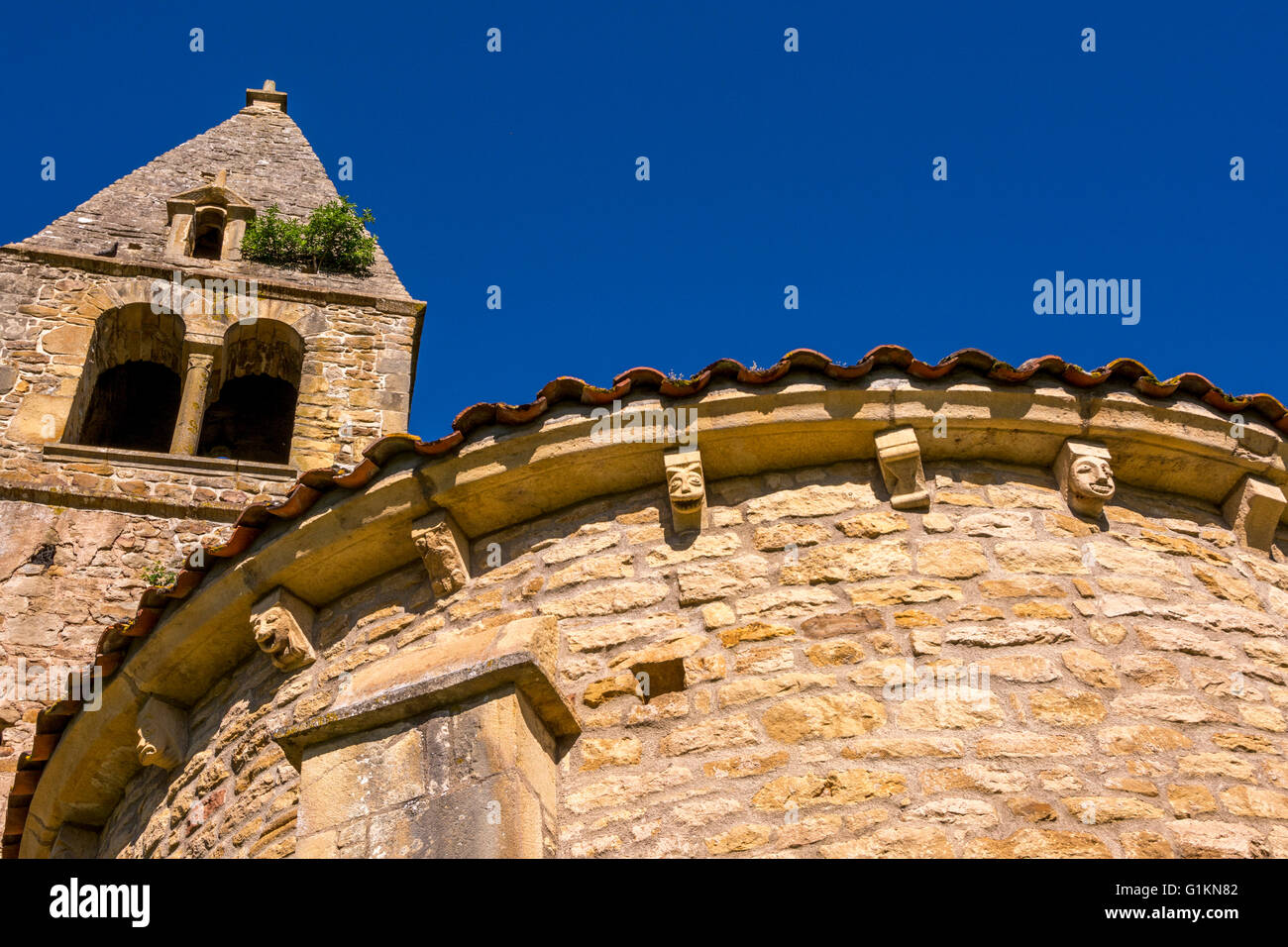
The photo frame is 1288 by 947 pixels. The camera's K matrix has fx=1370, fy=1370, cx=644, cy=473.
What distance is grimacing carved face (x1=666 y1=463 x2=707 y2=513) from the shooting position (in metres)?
5.32

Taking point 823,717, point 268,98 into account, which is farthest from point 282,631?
point 268,98

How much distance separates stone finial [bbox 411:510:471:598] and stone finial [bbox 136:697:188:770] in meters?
1.56

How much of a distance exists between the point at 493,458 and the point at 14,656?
5478 mm

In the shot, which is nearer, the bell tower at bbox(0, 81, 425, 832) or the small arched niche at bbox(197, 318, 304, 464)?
the bell tower at bbox(0, 81, 425, 832)

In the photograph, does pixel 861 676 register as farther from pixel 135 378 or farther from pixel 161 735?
pixel 135 378

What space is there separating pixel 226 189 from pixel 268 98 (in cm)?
400

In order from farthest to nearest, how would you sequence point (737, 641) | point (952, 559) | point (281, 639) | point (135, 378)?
point (135, 378), point (281, 639), point (952, 559), point (737, 641)

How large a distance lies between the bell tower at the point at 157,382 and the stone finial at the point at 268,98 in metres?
2.52

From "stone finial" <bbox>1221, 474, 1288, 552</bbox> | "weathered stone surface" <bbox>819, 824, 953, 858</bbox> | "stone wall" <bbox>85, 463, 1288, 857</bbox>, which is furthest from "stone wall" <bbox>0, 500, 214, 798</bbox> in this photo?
"stone finial" <bbox>1221, 474, 1288, 552</bbox>

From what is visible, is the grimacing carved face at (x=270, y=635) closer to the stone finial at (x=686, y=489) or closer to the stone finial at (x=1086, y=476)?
the stone finial at (x=686, y=489)

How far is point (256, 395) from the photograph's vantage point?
1347 cm

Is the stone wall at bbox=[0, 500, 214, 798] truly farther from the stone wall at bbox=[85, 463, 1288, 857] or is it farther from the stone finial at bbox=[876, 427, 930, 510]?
the stone finial at bbox=[876, 427, 930, 510]

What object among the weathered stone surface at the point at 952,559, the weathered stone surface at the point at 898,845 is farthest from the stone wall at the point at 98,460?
the weathered stone surface at the point at 898,845
